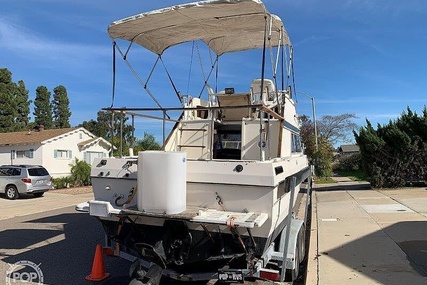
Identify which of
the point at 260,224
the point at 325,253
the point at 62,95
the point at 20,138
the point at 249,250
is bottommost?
the point at 325,253


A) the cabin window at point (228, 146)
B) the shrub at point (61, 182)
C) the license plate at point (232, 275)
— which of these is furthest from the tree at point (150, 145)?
the shrub at point (61, 182)

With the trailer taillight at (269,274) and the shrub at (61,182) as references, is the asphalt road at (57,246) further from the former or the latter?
the shrub at (61,182)

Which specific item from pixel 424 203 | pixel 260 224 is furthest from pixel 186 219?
pixel 424 203

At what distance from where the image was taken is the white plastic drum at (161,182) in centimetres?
439

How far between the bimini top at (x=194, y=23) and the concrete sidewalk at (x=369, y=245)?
146 inches

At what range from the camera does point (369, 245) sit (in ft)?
23.5

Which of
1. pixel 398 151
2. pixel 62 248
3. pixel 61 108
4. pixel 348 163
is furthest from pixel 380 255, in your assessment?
pixel 61 108

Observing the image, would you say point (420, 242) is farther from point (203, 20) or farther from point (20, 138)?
point (20, 138)

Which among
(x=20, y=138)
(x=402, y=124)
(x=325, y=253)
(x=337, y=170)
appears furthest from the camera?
(x=337, y=170)

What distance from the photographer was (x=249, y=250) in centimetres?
438

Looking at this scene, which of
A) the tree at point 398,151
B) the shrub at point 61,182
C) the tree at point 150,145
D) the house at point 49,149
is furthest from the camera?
the house at point 49,149

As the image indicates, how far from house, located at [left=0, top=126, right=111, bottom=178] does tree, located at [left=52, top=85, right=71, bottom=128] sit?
29.7 meters

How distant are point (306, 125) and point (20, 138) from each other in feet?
104

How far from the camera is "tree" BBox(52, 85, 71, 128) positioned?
193ft
